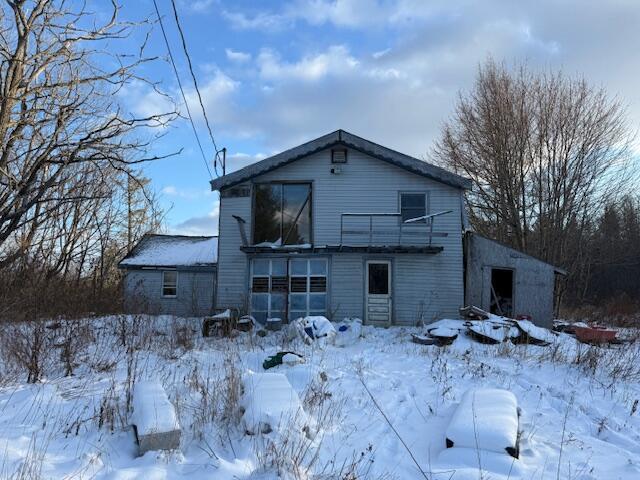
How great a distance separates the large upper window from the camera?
56.4 feet

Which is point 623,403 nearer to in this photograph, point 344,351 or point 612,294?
point 344,351

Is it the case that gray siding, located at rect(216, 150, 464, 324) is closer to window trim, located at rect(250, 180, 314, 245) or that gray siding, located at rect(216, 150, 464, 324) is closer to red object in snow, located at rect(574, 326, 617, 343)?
window trim, located at rect(250, 180, 314, 245)

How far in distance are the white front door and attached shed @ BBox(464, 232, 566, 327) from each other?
10.6ft

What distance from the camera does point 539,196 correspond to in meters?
27.0

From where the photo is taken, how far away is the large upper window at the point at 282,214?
677 inches

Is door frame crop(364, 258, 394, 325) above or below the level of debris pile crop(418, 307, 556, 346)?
above

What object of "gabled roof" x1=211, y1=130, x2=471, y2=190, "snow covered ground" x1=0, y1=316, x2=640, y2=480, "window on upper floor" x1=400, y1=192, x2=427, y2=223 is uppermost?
"gabled roof" x1=211, y1=130, x2=471, y2=190

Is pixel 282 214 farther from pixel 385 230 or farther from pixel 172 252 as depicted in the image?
pixel 172 252

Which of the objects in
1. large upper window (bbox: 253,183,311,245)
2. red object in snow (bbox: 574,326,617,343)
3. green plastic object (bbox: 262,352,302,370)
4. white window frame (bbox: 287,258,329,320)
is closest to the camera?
green plastic object (bbox: 262,352,302,370)

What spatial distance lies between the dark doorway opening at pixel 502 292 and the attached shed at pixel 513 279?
54 mm

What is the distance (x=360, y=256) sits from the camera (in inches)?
672

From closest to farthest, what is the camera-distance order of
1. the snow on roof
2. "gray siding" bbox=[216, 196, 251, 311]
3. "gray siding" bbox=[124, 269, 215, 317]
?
"gray siding" bbox=[216, 196, 251, 311] → "gray siding" bbox=[124, 269, 215, 317] → the snow on roof

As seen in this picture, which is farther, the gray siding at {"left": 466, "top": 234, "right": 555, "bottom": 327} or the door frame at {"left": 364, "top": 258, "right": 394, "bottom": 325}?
the gray siding at {"left": 466, "top": 234, "right": 555, "bottom": 327}

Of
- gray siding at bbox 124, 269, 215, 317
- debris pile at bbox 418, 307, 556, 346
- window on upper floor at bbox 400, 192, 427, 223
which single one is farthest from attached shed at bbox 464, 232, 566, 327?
gray siding at bbox 124, 269, 215, 317
